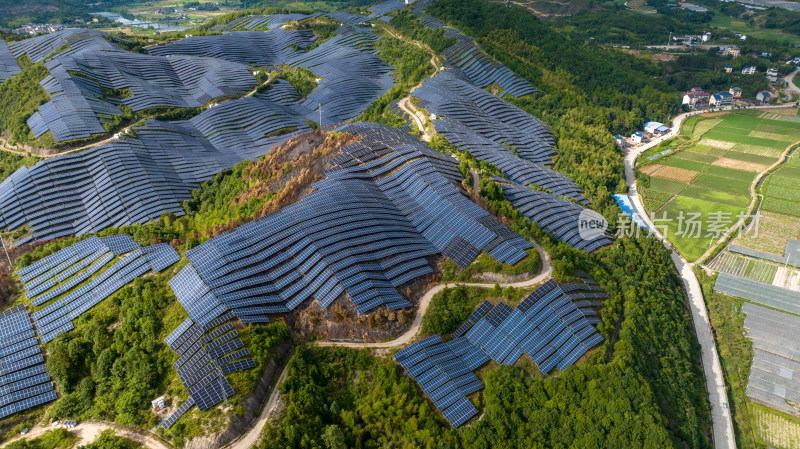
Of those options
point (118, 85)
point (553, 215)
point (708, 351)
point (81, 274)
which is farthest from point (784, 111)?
point (118, 85)

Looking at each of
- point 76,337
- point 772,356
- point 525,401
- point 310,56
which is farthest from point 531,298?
point 310,56

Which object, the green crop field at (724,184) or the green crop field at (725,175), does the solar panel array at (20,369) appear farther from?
the green crop field at (724,184)

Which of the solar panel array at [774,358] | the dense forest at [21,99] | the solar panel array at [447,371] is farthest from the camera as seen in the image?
the dense forest at [21,99]

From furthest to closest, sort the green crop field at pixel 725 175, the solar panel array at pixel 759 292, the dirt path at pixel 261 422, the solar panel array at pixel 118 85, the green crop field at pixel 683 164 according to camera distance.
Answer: the green crop field at pixel 683 164 → the solar panel array at pixel 118 85 → the green crop field at pixel 725 175 → the solar panel array at pixel 759 292 → the dirt path at pixel 261 422

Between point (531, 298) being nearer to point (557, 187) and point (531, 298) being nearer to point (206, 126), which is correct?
point (557, 187)

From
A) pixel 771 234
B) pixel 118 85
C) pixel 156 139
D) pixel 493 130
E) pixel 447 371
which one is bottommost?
pixel 771 234

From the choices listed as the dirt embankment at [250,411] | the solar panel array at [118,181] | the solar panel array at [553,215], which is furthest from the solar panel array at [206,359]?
the solar panel array at [553,215]

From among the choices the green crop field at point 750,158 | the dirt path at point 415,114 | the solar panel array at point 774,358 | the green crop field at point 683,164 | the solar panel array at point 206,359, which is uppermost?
the solar panel array at point 206,359

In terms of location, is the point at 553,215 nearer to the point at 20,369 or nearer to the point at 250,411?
the point at 250,411
